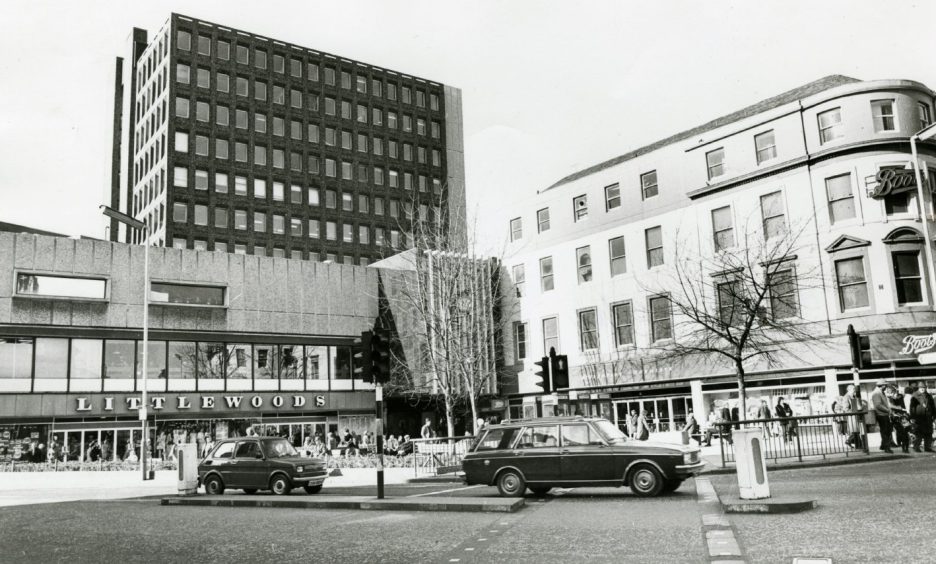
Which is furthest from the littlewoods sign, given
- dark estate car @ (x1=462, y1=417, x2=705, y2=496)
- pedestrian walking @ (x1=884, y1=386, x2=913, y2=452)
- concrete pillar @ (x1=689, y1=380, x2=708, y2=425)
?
pedestrian walking @ (x1=884, y1=386, x2=913, y2=452)

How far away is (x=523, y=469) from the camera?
53.1 ft

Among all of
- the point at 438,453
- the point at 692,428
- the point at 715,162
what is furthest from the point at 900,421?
the point at 715,162

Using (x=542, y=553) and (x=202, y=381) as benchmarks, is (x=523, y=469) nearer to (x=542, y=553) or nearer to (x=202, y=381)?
(x=542, y=553)

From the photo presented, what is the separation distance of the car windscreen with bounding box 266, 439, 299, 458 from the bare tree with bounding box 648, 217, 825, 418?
15.1 metres

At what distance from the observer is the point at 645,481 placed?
15039 mm

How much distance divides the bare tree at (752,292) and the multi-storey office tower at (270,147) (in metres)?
29.8

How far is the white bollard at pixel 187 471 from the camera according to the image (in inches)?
795

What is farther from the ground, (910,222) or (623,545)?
(910,222)

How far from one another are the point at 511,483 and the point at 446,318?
24.4 meters

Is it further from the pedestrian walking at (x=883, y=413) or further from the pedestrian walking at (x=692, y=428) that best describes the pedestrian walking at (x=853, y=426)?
the pedestrian walking at (x=692, y=428)

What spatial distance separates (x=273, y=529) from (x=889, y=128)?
90.8ft

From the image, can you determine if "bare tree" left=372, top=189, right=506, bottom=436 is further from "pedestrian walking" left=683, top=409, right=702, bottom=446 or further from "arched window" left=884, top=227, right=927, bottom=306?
"arched window" left=884, top=227, right=927, bottom=306

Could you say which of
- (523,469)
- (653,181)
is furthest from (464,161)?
(523,469)

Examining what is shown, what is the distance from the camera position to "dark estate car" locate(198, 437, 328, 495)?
20016 millimetres
